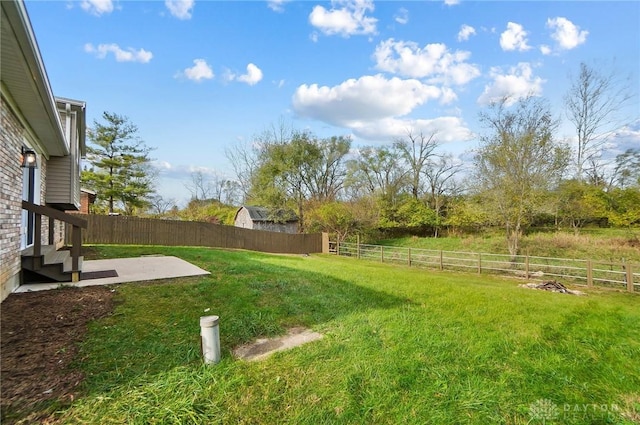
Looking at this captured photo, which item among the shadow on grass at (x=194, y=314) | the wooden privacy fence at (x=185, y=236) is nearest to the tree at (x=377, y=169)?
the wooden privacy fence at (x=185, y=236)

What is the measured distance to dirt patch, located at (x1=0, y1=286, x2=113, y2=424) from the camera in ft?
6.32

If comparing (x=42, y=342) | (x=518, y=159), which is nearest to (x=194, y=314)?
(x=42, y=342)

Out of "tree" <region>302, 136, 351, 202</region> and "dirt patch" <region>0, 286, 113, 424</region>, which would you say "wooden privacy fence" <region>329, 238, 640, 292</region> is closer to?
"tree" <region>302, 136, 351, 202</region>

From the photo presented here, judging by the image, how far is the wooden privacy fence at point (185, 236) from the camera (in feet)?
43.7

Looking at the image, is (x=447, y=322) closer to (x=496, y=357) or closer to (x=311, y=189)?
(x=496, y=357)

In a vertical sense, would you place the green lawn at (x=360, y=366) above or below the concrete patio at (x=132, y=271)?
below

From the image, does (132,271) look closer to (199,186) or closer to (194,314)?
(194,314)

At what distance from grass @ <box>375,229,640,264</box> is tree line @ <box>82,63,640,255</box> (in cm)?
79

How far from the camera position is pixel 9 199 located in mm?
4047

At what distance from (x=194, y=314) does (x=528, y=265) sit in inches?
417

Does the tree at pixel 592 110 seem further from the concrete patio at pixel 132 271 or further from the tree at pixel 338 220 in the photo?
the concrete patio at pixel 132 271

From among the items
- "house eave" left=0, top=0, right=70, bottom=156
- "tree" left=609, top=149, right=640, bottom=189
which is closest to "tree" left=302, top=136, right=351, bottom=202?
"tree" left=609, top=149, right=640, bottom=189

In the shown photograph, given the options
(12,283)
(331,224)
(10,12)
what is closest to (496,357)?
(10,12)

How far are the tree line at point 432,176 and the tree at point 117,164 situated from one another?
0.06 metres
